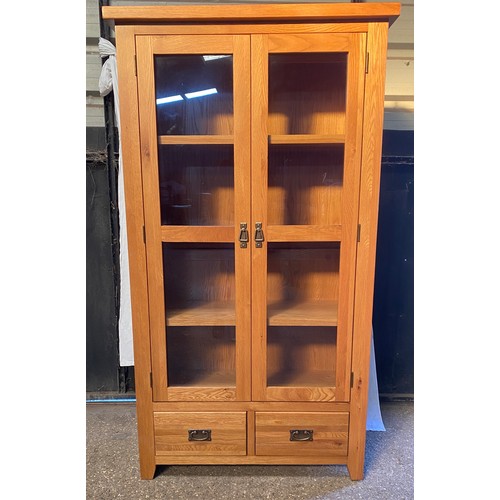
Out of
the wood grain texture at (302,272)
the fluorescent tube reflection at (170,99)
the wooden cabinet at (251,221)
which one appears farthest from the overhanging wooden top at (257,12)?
the wood grain texture at (302,272)

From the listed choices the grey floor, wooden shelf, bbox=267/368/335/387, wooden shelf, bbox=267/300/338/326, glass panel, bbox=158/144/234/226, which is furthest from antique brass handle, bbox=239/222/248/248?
the grey floor

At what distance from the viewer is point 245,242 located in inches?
47.2

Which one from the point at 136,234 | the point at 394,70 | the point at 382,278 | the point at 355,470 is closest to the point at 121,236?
the point at 136,234

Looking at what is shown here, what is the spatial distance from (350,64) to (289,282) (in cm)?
81

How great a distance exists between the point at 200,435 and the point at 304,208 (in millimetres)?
962

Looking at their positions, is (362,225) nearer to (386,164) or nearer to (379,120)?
(379,120)

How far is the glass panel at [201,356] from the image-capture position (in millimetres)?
1301

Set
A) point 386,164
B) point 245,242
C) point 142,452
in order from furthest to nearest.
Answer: point 386,164 < point 142,452 < point 245,242

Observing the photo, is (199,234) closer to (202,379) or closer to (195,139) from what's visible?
(195,139)

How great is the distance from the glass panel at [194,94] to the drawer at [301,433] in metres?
1.10

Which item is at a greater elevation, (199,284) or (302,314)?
(199,284)

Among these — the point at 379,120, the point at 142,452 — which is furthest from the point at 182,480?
the point at 379,120

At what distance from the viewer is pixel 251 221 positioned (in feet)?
3.91

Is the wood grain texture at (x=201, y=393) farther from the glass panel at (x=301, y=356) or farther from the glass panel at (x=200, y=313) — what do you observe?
the glass panel at (x=301, y=356)
